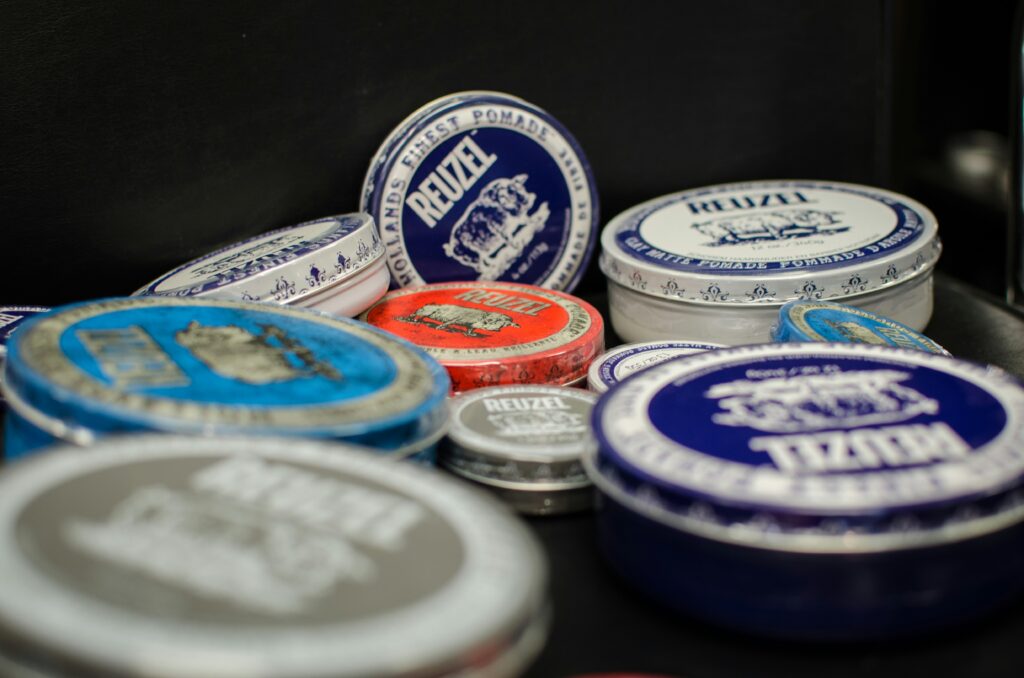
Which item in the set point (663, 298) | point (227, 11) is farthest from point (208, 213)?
point (663, 298)

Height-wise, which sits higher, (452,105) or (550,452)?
(452,105)

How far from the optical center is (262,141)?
1657 millimetres

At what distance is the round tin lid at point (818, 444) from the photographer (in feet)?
2.91

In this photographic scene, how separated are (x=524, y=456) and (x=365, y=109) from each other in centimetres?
75

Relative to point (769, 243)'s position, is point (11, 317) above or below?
above

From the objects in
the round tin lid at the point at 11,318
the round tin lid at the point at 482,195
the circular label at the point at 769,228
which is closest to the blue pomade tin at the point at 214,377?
the round tin lid at the point at 11,318

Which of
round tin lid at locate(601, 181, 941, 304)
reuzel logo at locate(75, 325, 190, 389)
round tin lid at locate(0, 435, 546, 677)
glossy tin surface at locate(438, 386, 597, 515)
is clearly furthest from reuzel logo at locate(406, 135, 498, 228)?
round tin lid at locate(0, 435, 546, 677)

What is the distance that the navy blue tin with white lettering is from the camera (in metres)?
0.88

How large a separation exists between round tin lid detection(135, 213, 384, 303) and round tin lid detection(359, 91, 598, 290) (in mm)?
151

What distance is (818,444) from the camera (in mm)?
997

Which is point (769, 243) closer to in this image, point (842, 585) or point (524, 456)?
point (524, 456)

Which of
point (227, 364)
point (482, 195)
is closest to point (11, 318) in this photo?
point (227, 364)

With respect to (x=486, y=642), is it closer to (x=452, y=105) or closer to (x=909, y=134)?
(x=452, y=105)

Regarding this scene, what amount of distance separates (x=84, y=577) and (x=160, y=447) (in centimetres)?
20
